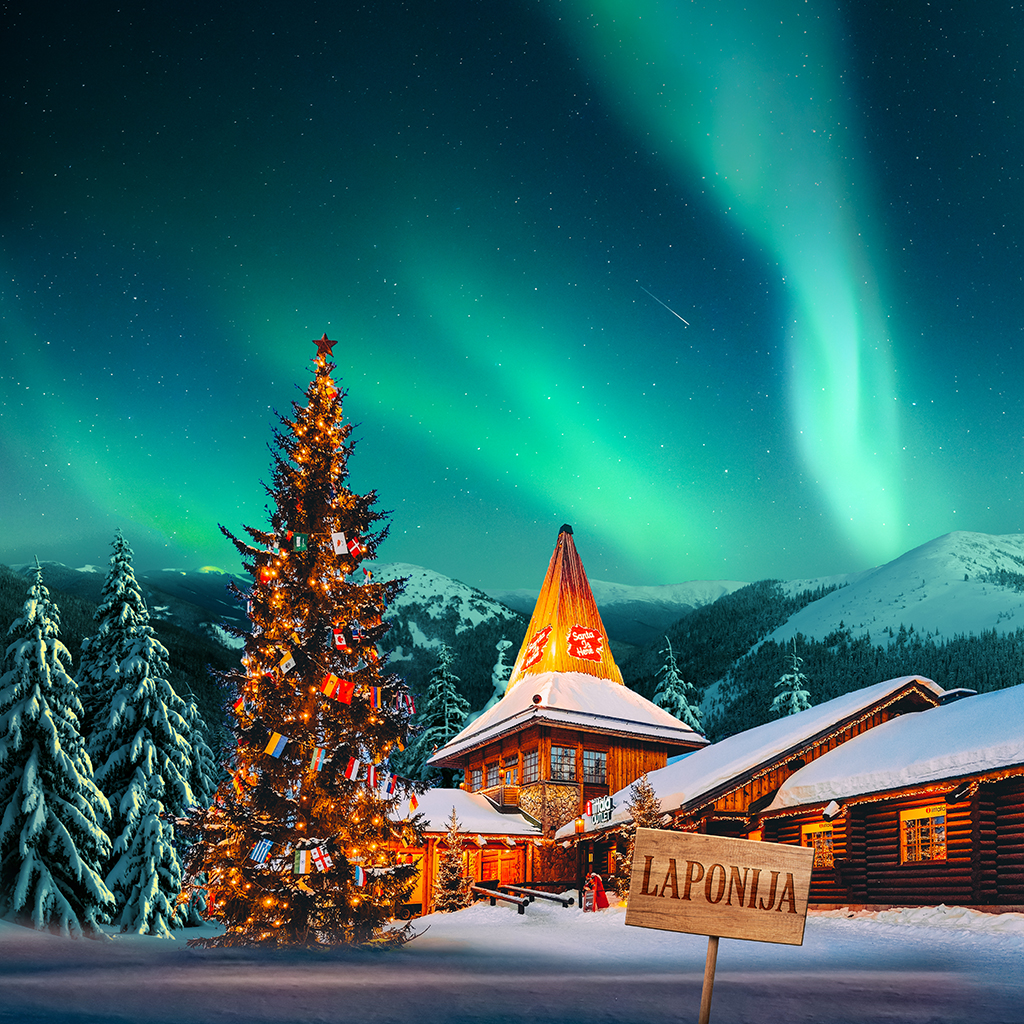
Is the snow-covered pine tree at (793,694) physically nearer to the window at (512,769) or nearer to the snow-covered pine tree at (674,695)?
the snow-covered pine tree at (674,695)

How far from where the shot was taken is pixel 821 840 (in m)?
23.7

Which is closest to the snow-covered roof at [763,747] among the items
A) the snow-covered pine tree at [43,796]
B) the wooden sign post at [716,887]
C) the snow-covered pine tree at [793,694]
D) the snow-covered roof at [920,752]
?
the snow-covered roof at [920,752]

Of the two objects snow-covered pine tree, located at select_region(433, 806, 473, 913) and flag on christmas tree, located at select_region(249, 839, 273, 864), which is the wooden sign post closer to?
flag on christmas tree, located at select_region(249, 839, 273, 864)

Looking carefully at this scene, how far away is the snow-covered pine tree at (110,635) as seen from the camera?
27.2 meters

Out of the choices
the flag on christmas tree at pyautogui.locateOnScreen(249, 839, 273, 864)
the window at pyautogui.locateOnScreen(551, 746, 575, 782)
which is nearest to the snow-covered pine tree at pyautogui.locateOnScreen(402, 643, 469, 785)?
the window at pyautogui.locateOnScreen(551, 746, 575, 782)

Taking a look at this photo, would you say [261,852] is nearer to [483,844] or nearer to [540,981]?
[540,981]

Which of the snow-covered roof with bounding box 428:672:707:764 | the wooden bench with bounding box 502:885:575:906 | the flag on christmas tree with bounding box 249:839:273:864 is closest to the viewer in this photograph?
the flag on christmas tree with bounding box 249:839:273:864

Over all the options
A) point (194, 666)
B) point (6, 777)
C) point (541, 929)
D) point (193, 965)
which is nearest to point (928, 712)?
point (541, 929)

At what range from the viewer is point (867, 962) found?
45.8ft

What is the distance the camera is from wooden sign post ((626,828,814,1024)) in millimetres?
6414

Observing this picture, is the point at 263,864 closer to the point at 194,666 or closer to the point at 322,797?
the point at 322,797

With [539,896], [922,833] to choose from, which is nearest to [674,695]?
[539,896]

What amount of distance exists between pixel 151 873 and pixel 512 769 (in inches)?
649

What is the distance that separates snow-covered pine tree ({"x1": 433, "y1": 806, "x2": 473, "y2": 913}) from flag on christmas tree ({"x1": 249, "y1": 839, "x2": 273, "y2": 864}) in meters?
13.9
